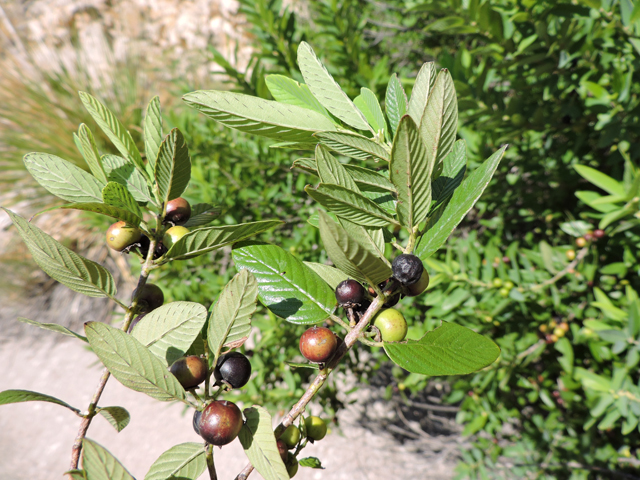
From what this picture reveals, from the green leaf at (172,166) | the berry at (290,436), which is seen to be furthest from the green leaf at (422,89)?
the berry at (290,436)

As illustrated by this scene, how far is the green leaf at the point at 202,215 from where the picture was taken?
1.81ft

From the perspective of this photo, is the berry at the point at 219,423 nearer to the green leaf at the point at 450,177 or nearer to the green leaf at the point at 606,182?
the green leaf at the point at 450,177

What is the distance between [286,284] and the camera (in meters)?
0.47

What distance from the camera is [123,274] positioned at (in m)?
4.07

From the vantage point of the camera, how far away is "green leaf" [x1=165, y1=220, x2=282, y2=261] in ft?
1.38

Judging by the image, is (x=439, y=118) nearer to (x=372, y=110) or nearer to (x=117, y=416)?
(x=372, y=110)

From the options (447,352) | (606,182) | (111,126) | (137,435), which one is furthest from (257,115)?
(137,435)

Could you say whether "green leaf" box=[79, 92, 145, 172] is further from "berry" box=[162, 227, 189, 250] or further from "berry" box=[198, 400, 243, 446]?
"berry" box=[198, 400, 243, 446]

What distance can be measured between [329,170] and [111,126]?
28cm

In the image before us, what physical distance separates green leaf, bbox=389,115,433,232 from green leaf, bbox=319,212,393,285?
0.23 ft

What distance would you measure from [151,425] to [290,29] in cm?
321

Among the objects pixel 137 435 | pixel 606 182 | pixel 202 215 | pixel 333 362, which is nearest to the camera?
pixel 333 362

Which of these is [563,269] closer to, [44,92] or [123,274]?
[123,274]

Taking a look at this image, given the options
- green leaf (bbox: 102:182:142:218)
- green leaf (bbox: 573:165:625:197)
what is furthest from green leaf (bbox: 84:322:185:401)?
green leaf (bbox: 573:165:625:197)
